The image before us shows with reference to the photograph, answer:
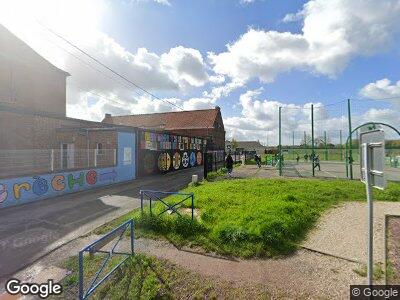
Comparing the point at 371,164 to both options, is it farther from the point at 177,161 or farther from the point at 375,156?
the point at 177,161

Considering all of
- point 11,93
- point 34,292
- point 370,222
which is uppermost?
point 11,93

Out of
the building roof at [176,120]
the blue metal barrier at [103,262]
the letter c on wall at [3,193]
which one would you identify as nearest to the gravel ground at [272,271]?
the blue metal barrier at [103,262]

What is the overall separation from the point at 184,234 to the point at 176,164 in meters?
19.1

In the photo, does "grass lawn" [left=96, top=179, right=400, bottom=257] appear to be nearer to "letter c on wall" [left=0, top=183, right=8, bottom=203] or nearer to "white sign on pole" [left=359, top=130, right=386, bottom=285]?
"white sign on pole" [left=359, top=130, right=386, bottom=285]

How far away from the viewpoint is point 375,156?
346 centimetres

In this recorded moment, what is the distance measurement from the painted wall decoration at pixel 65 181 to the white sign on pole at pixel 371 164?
39.3 feet

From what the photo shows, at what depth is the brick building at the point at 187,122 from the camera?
44.7 metres

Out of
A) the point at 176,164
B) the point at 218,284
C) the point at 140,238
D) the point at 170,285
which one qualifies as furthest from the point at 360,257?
the point at 176,164

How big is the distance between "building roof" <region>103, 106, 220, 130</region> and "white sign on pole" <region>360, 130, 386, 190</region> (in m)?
40.8

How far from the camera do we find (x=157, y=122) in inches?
1893

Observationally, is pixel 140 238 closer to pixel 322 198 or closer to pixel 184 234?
pixel 184 234

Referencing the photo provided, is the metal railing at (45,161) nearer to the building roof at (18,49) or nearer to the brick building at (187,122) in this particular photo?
the building roof at (18,49)

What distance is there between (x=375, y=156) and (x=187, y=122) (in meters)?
43.0

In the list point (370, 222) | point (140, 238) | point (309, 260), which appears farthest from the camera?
point (140, 238)
